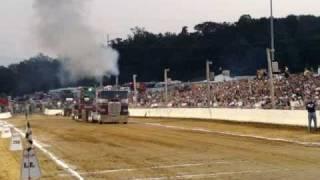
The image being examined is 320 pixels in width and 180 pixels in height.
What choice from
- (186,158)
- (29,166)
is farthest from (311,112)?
(29,166)

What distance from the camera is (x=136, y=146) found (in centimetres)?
2658

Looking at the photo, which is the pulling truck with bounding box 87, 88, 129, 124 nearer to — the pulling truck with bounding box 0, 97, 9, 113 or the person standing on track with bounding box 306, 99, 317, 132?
the person standing on track with bounding box 306, 99, 317, 132

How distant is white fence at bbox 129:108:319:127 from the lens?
123ft

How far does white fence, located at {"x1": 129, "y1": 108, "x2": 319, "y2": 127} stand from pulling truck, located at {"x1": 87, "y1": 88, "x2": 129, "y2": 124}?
7.21 meters

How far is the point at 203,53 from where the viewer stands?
16712 cm

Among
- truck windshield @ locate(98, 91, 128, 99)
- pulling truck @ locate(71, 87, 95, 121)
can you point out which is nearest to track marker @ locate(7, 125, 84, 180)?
truck windshield @ locate(98, 91, 128, 99)

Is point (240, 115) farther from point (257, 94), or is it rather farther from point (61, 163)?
point (61, 163)

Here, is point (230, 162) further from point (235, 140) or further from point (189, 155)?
point (235, 140)

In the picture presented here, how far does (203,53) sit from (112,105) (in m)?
118

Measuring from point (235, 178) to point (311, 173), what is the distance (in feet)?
6.68

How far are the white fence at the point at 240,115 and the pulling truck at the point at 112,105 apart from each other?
7.21 m

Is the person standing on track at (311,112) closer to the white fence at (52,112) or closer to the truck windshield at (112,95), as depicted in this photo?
the truck windshield at (112,95)

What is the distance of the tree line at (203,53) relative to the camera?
144625 mm

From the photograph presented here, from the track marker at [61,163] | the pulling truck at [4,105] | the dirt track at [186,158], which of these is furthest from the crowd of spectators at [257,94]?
the track marker at [61,163]
